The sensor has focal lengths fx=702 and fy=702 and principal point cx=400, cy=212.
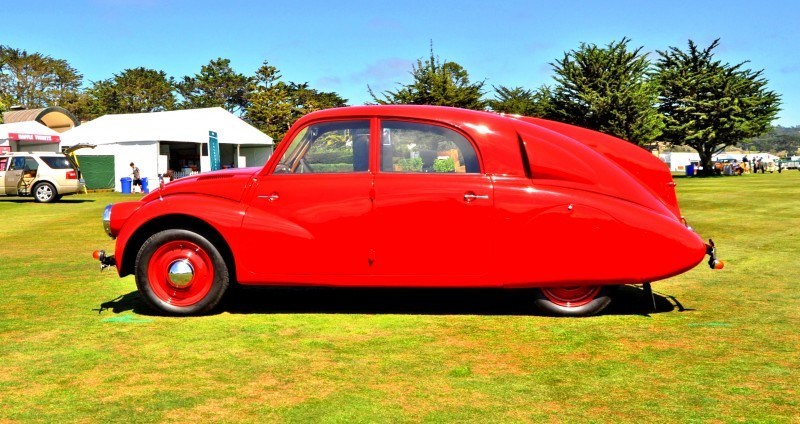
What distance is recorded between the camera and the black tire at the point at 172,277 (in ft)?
18.6

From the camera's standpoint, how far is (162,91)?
9500 centimetres

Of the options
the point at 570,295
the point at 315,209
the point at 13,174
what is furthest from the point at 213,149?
the point at 570,295

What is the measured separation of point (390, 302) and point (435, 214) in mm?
1268

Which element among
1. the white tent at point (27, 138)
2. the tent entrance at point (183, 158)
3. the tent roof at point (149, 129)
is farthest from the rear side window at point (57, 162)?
the tent entrance at point (183, 158)

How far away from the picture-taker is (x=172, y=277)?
5.68 m

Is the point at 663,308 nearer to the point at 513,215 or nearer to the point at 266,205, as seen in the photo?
the point at 513,215

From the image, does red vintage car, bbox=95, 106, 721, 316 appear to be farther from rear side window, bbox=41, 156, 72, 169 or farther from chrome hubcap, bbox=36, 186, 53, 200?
rear side window, bbox=41, 156, 72, 169

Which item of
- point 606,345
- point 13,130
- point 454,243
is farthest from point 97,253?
point 13,130

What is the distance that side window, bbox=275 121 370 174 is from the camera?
565 centimetres

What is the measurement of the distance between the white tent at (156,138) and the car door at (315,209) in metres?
28.4

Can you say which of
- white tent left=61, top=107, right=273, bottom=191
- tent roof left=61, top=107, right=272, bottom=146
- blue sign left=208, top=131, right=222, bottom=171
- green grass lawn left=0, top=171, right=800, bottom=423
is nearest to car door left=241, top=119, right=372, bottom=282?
green grass lawn left=0, top=171, right=800, bottom=423

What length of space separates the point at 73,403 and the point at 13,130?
1562 inches

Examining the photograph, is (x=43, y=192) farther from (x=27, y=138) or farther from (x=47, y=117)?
(x=47, y=117)

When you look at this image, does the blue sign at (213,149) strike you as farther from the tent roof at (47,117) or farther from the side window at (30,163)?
the tent roof at (47,117)
